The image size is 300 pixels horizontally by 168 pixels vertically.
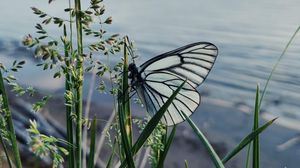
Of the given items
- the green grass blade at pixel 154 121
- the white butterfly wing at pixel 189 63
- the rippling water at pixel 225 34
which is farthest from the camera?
the rippling water at pixel 225 34

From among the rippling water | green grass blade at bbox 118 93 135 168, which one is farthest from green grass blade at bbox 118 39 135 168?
the rippling water

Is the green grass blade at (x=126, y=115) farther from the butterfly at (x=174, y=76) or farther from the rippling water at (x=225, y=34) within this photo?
the rippling water at (x=225, y=34)

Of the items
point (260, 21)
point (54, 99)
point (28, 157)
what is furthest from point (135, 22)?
point (28, 157)

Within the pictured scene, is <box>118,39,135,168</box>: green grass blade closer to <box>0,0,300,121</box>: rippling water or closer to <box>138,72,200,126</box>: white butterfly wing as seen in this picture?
<box>138,72,200,126</box>: white butterfly wing

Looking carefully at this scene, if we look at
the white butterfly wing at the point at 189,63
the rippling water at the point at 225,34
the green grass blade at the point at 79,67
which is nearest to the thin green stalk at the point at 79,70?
the green grass blade at the point at 79,67

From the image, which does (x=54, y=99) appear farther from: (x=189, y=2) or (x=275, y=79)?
(x=189, y=2)

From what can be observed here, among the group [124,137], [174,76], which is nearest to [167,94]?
[174,76]
